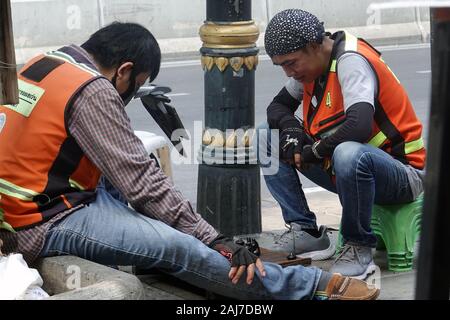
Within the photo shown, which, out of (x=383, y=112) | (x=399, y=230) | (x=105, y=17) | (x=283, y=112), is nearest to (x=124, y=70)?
(x=283, y=112)

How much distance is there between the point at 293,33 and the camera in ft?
15.1

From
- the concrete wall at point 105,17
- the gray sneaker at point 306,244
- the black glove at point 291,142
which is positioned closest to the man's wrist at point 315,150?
the black glove at point 291,142

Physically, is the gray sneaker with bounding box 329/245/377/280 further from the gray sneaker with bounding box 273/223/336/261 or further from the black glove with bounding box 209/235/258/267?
the black glove with bounding box 209/235/258/267

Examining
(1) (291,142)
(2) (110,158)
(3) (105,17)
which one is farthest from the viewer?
(3) (105,17)

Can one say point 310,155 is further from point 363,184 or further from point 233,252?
point 233,252

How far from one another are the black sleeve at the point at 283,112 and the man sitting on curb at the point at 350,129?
0.05 metres

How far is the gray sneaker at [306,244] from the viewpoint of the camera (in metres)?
4.96

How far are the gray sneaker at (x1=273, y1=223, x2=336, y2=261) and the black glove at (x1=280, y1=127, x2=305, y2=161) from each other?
39 centimetres

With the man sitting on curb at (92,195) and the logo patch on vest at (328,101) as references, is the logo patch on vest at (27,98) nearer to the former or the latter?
the man sitting on curb at (92,195)

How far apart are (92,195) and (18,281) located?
1.85ft

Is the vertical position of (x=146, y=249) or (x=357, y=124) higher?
(x=357, y=124)

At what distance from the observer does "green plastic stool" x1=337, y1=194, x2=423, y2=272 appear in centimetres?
470

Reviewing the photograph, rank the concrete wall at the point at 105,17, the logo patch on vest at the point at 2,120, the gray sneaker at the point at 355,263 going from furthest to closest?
the concrete wall at the point at 105,17
the gray sneaker at the point at 355,263
the logo patch on vest at the point at 2,120
